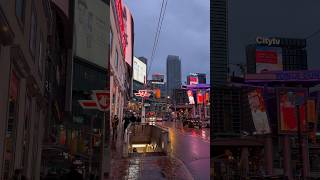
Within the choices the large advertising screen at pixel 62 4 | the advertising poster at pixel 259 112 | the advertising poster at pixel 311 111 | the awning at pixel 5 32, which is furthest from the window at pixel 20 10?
the advertising poster at pixel 311 111

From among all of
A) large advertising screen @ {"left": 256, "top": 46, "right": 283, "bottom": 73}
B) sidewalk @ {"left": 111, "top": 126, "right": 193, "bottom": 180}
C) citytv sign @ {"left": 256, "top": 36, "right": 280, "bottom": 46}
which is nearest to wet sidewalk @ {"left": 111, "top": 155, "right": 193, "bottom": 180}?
sidewalk @ {"left": 111, "top": 126, "right": 193, "bottom": 180}

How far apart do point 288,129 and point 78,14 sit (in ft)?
64.3

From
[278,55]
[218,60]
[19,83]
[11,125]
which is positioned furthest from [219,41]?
[11,125]

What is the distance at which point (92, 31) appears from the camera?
40.5m

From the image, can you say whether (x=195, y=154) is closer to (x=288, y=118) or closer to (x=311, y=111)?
(x=288, y=118)

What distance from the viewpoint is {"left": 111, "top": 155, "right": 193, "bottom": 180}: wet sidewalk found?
23.5 metres

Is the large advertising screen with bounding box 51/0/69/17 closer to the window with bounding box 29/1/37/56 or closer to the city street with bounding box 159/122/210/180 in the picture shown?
the window with bounding box 29/1/37/56

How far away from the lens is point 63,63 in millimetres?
32375

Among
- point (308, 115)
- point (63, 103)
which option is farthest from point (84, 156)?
point (308, 115)

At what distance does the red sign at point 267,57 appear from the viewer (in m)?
72.5

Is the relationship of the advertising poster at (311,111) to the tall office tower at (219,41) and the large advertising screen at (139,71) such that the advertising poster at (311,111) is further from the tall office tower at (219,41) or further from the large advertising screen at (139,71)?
the large advertising screen at (139,71)

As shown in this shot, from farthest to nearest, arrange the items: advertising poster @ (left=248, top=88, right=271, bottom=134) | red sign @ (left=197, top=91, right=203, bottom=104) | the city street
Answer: red sign @ (left=197, top=91, right=203, bottom=104) → advertising poster @ (left=248, top=88, right=271, bottom=134) → the city street

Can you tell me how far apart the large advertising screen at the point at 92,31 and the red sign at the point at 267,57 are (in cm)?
3517

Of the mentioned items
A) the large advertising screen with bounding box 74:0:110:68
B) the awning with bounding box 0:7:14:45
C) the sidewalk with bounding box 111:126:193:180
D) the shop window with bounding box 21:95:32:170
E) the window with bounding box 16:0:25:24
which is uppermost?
the large advertising screen with bounding box 74:0:110:68
